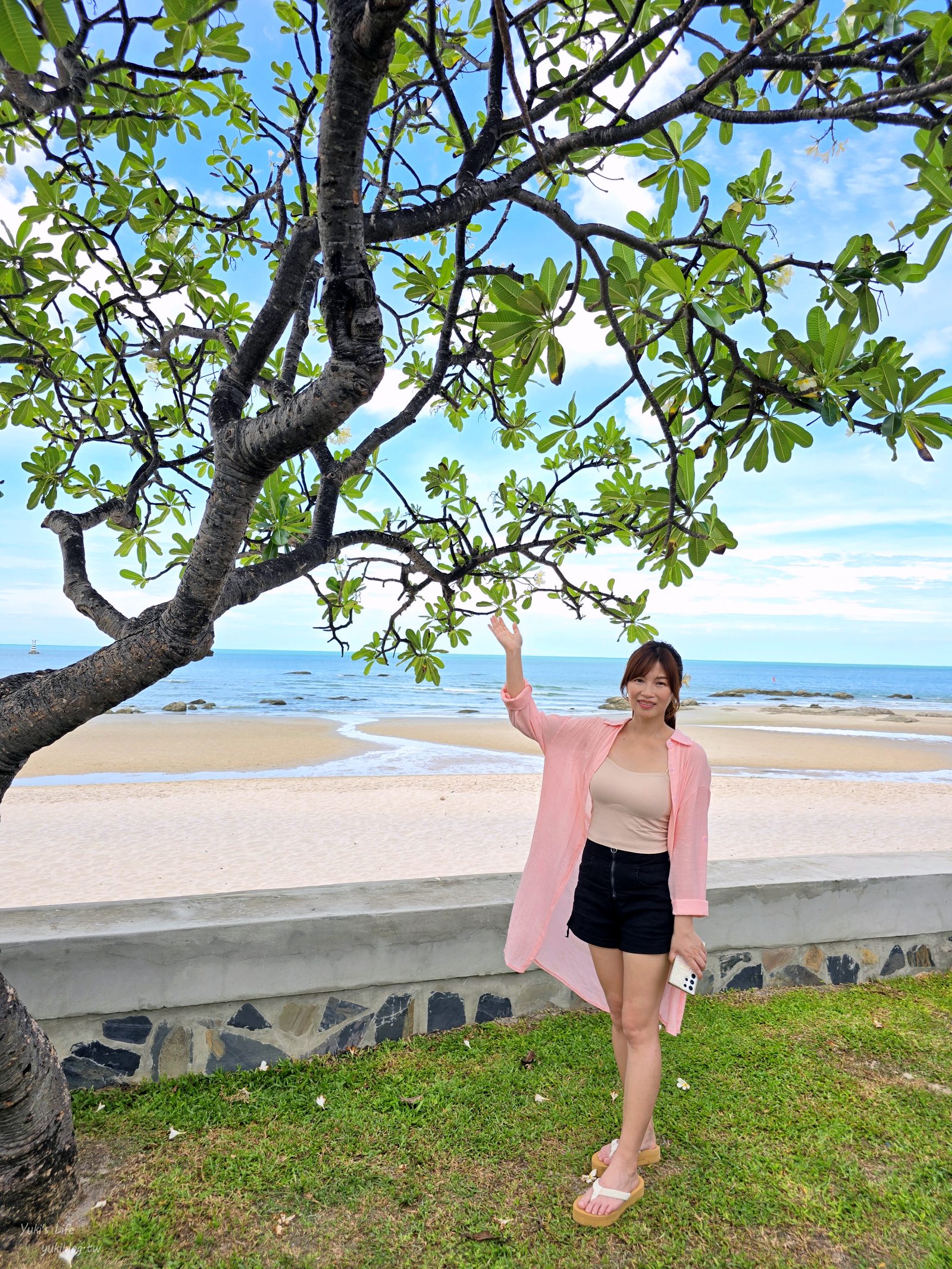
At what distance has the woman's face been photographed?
251cm

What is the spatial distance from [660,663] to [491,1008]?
6.31 feet

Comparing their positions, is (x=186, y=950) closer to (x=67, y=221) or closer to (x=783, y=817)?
(x=67, y=221)

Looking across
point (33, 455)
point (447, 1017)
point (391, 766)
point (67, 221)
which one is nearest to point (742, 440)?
point (67, 221)

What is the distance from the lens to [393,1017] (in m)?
3.17

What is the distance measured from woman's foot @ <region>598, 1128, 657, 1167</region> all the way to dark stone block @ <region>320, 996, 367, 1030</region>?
115 centimetres

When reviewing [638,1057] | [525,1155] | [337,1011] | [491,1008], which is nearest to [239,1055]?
[337,1011]

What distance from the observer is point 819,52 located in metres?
1.89

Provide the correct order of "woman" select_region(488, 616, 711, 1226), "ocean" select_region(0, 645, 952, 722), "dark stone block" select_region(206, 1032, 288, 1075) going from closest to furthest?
1. "woman" select_region(488, 616, 711, 1226)
2. "dark stone block" select_region(206, 1032, 288, 1075)
3. "ocean" select_region(0, 645, 952, 722)

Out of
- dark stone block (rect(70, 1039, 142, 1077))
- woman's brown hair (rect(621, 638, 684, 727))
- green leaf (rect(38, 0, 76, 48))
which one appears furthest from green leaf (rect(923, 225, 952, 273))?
dark stone block (rect(70, 1039, 142, 1077))

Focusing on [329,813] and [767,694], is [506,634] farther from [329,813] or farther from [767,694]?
[767,694]

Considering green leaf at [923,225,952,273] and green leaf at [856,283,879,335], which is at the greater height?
green leaf at [923,225,952,273]

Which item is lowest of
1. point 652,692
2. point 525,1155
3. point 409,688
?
point 409,688

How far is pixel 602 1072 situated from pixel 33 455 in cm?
369

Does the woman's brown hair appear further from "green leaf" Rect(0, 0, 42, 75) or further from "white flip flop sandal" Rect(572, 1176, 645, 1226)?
"green leaf" Rect(0, 0, 42, 75)
